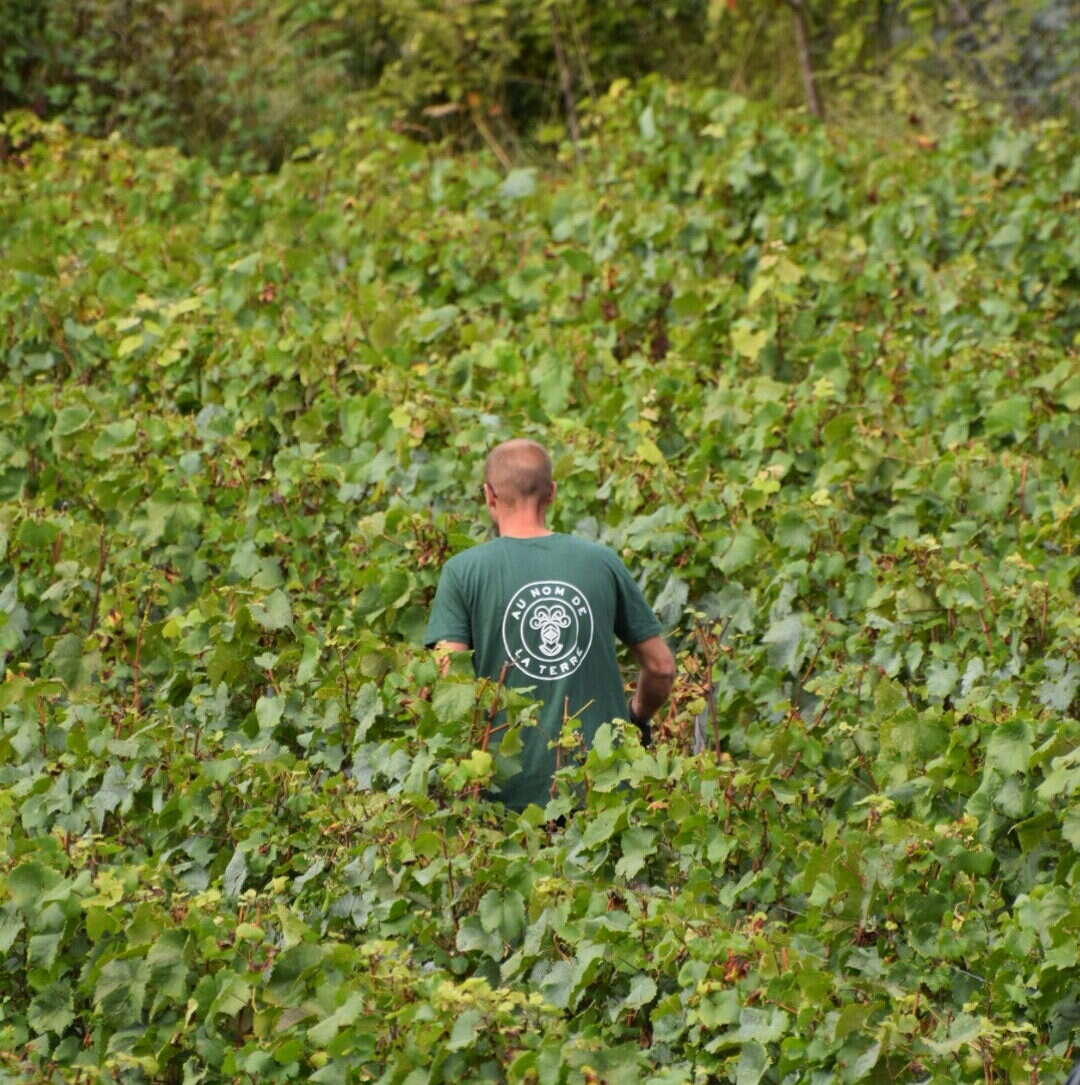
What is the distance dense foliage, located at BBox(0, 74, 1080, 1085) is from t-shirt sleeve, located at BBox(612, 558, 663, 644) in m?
0.24

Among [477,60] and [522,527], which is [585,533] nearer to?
[522,527]

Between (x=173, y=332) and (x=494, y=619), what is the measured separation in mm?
2701

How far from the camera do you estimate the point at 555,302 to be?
24.4ft

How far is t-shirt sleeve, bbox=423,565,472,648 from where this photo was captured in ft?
14.7

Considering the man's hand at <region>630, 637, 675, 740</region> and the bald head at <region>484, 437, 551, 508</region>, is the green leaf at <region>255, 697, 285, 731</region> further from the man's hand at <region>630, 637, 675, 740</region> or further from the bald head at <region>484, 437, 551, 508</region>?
the man's hand at <region>630, 637, 675, 740</region>

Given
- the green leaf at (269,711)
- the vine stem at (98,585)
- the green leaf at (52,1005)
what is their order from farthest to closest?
the vine stem at (98,585)
the green leaf at (269,711)
the green leaf at (52,1005)

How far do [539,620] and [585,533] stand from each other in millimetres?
1335

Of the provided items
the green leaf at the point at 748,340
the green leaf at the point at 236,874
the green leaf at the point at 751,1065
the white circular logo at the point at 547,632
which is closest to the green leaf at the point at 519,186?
the green leaf at the point at 748,340

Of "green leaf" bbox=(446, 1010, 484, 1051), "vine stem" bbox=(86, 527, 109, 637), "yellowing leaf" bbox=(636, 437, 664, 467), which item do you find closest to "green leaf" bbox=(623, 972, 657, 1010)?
"green leaf" bbox=(446, 1010, 484, 1051)

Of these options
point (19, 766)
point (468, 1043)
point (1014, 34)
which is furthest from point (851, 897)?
point (1014, 34)

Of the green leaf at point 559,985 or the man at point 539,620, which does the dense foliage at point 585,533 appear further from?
the man at point 539,620

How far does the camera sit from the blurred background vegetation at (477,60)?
10.9m

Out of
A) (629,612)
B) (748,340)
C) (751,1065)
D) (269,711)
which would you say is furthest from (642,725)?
(748,340)

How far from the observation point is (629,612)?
458 cm
